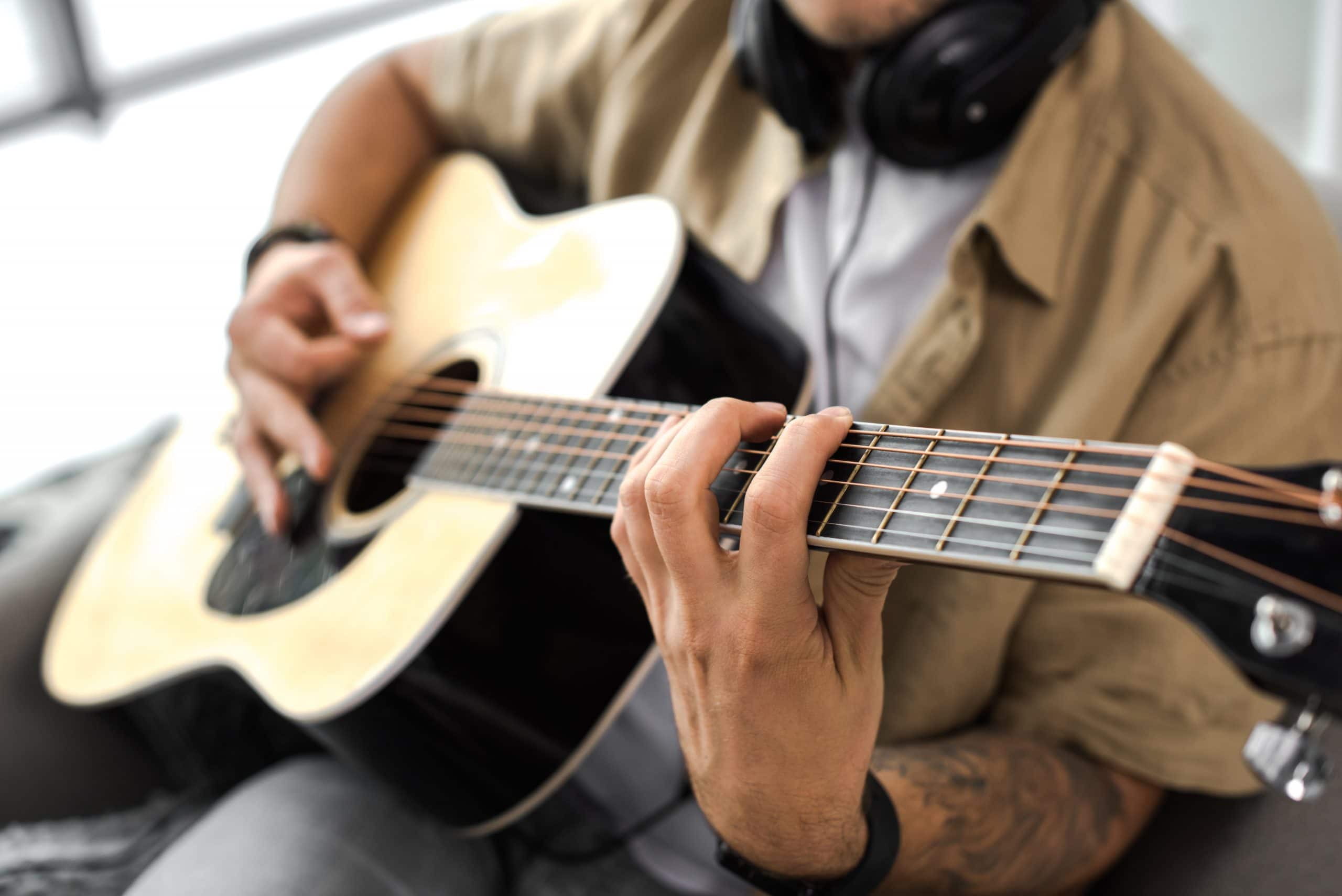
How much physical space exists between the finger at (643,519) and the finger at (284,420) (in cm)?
45

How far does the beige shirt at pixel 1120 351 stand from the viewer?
72 cm

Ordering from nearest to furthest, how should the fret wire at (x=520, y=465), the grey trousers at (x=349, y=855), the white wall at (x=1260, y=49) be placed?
the fret wire at (x=520, y=465)
the grey trousers at (x=349, y=855)
the white wall at (x=1260, y=49)

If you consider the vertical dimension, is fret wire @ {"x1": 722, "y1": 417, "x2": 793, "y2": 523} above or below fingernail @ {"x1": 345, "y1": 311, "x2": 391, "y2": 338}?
above

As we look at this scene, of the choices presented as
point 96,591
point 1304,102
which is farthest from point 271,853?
point 1304,102

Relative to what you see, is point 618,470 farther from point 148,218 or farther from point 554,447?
point 148,218

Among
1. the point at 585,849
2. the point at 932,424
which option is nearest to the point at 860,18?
the point at 932,424

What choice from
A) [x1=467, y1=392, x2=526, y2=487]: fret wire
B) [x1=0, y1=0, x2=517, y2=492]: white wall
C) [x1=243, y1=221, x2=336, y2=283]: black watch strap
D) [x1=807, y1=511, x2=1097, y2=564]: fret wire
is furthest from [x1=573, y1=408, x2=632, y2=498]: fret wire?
[x1=0, y1=0, x2=517, y2=492]: white wall

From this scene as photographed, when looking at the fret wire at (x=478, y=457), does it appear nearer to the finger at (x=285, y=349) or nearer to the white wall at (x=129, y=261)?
the finger at (x=285, y=349)

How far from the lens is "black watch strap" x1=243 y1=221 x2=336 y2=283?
1088 mm

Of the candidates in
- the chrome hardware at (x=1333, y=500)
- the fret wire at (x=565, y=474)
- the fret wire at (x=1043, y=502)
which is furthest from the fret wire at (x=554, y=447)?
the chrome hardware at (x=1333, y=500)

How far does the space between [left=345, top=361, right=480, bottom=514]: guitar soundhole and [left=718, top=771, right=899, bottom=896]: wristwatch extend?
1.42ft

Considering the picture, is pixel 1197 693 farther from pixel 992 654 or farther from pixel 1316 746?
pixel 1316 746

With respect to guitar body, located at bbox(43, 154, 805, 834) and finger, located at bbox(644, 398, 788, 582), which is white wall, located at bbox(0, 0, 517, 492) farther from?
finger, located at bbox(644, 398, 788, 582)

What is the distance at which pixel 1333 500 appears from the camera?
14.3 inches
